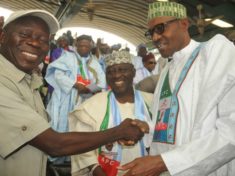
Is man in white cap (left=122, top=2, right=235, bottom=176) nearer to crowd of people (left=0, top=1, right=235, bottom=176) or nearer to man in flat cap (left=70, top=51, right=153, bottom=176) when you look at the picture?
crowd of people (left=0, top=1, right=235, bottom=176)

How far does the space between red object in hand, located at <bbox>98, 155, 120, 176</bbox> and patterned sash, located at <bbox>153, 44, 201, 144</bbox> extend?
2.82 feet

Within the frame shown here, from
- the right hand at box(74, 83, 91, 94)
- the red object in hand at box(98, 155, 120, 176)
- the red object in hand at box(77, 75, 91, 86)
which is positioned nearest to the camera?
the red object in hand at box(98, 155, 120, 176)

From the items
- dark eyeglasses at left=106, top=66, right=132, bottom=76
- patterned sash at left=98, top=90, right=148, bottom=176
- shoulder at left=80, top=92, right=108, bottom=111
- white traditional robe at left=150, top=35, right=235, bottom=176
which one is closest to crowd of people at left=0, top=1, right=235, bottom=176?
white traditional robe at left=150, top=35, right=235, bottom=176

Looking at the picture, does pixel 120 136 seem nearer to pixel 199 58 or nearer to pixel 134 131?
pixel 134 131

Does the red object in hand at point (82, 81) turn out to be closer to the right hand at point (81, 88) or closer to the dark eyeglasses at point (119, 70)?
the right hand at point (81, 88)

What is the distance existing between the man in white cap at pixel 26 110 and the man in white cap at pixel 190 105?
1.51 ft

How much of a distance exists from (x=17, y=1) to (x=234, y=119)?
18750mm

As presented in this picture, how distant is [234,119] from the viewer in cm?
187

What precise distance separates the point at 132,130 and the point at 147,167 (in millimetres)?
911

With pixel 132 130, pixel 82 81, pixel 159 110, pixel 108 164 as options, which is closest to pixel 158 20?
pixel 159 110

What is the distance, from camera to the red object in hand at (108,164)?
3.20 m

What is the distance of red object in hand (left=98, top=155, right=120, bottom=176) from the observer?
126 inches

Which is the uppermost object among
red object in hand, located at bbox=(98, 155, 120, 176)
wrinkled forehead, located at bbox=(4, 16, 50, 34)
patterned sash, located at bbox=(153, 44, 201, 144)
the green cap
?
the green cap

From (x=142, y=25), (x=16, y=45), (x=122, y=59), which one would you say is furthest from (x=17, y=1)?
(x=16, y=45)
